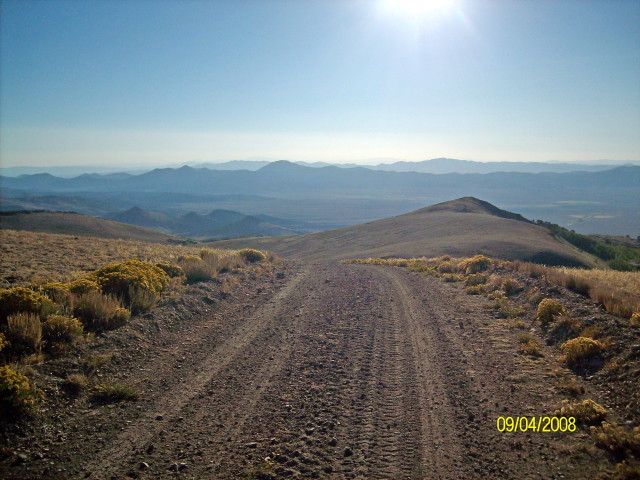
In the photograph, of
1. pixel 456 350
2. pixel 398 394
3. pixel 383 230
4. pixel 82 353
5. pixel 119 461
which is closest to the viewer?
pixel 119 461

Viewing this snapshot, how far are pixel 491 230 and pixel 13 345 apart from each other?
1561 inches

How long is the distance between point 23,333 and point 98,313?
173cm

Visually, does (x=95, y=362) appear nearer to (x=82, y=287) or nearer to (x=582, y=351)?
(x=82, y=287)

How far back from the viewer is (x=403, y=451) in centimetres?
464

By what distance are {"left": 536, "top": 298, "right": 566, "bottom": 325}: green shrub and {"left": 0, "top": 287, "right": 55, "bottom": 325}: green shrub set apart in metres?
10.1

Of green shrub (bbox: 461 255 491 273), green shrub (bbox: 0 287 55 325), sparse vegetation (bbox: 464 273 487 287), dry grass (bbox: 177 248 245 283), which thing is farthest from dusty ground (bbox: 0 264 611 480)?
green shrub (bbox: 461 255 491 273)

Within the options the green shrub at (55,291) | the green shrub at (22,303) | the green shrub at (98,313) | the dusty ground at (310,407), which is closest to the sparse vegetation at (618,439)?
the dusty ground at (310,407)

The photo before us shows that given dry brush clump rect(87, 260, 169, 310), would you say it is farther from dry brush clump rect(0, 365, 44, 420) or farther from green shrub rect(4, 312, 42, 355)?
dry brush clump rect(0, 365, 44, 420)

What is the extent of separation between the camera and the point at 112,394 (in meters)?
5.77

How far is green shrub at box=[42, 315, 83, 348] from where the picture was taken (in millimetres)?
6727

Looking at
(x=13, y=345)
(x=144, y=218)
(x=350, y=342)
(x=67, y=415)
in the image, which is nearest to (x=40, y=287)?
(x=13, y=345)

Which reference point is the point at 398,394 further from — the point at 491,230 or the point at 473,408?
the point at 491,230

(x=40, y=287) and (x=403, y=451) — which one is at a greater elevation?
(x=40, y=287)
